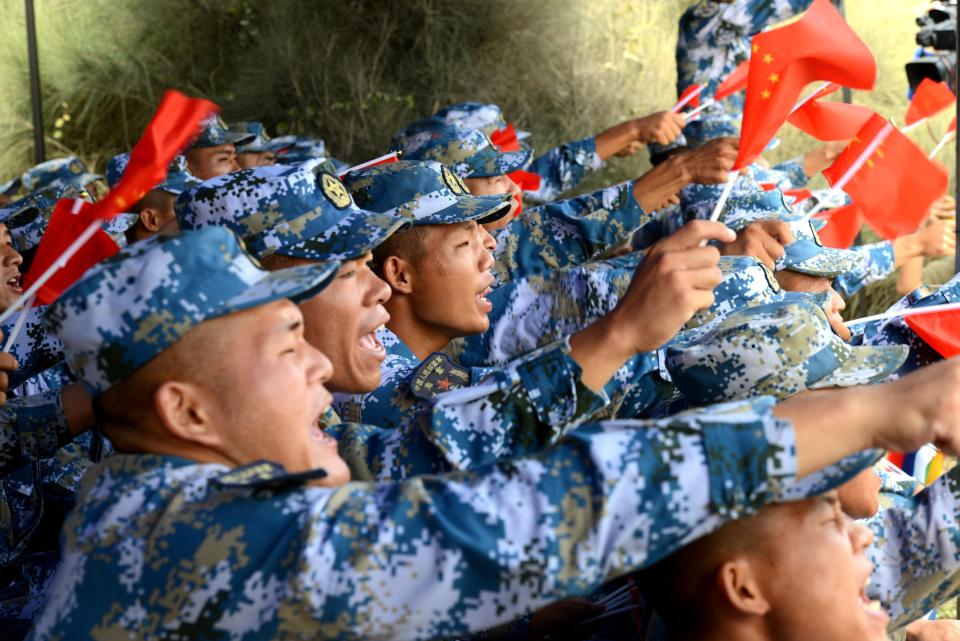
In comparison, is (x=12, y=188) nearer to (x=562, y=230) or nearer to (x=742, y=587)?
(x=562, y=230)

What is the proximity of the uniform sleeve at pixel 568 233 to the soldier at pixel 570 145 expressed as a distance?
744 millimetres

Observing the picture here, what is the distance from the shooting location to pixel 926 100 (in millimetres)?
6168

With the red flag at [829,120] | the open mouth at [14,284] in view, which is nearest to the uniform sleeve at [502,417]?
the open mouth at [14,284]

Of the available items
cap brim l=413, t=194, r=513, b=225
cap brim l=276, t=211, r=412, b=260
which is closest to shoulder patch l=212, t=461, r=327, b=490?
cap brim l=276, t=211, r=412, b=260

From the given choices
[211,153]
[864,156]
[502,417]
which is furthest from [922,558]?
[211,153]

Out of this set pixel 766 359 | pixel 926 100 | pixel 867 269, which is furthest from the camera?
pixel 867 269

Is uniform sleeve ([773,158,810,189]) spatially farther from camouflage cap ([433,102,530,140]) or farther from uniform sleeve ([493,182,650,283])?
uniform sleeve ([493,182,650,283])

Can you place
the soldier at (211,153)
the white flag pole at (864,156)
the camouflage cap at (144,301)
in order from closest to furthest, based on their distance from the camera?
the camouflage cap at (144,301) < the white flag pole at (864,156) < the soldier at (211,153)

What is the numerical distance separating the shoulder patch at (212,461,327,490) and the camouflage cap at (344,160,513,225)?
6.16ft

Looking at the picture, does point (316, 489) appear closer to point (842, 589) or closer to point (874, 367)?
point (842, 589)

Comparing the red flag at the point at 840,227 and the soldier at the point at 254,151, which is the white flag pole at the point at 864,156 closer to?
the red flag at the point at 840,227

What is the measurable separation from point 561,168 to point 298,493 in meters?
5.11

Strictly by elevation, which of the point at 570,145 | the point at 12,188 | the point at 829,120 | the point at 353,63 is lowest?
the point at 353,63

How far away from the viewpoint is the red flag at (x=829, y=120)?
15.6ft
